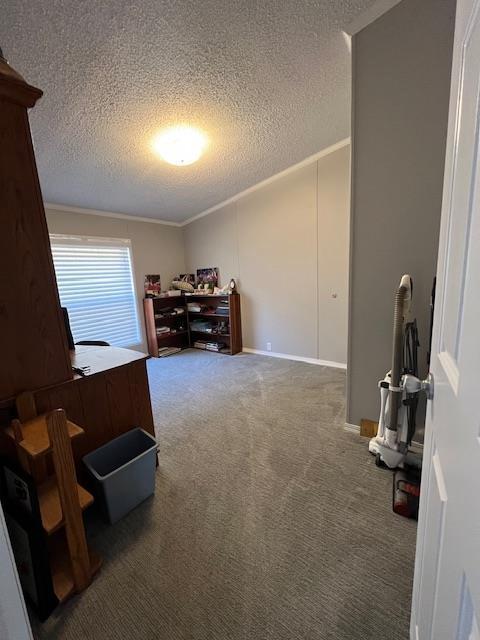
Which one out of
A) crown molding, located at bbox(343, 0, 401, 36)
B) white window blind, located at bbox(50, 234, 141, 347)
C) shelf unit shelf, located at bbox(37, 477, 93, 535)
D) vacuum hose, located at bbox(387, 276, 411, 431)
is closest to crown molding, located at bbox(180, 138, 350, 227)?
white window blind, located at bbox(50, 234, 141, 347)

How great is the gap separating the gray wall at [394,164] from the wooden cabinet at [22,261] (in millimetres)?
1837

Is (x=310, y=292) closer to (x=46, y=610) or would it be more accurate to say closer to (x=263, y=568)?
(x=263, y=568)

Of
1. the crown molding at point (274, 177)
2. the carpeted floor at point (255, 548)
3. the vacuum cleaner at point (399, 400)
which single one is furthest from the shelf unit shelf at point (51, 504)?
the crown molding at point (274, 177)

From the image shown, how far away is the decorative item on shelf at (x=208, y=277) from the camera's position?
15.9 ft

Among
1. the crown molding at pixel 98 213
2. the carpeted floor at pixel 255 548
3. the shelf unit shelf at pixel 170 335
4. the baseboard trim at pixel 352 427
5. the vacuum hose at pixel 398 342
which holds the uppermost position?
the crown molding at pixel 98 213

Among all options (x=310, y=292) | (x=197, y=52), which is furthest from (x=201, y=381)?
(x=197, y=52)

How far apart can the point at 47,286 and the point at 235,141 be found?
2.50 m

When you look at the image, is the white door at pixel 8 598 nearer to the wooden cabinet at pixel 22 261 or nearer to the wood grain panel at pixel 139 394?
the wooden cabinet at pixel 22 261

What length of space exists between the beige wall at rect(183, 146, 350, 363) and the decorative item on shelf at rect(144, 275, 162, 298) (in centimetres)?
106

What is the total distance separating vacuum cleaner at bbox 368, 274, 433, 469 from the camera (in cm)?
145

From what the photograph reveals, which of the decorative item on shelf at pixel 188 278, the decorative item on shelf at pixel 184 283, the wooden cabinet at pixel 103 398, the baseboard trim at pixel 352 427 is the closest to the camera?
the wooden cabinet at pixel 103 398

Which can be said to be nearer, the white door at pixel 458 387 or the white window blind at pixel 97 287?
the white door at pixel 458 387

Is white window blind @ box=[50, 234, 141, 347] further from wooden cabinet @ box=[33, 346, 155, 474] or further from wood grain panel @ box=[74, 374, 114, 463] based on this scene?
wood grain panel @ box=[74, 374, 114, 463]

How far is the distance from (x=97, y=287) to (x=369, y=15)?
4.00 metres
